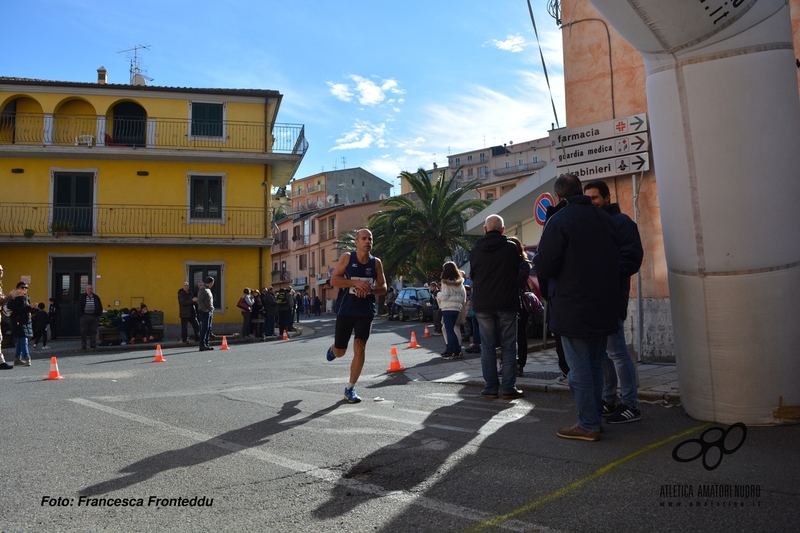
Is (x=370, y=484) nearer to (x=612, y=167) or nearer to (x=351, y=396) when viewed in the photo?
(x=351, y=396)

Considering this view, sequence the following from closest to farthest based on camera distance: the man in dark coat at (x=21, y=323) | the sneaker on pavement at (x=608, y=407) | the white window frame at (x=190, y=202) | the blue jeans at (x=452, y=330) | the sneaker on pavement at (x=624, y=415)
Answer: the sneaker on pavement at (x=624, y=415) < the sneaker on pavement at (x=608, y=407) < the blue jeans at (x=452, y=330) < the man in dark coat at (x=21, y=323) < the white window frame at (x=190, y=202)

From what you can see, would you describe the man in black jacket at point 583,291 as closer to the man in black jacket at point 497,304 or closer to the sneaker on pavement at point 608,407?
the sneaker on pavement at point 608,407

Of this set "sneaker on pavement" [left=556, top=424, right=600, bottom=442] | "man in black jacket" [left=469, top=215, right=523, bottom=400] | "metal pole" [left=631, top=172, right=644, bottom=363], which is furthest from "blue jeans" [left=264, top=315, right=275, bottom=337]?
"sneaker on pavement" [left=556, top=424, right=600, bottom=442]

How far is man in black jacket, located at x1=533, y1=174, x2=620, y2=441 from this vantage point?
4.91 meters

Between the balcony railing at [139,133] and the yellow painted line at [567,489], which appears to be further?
Result: the balcony railing at [139,133]

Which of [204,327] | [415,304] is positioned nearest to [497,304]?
[204,327]

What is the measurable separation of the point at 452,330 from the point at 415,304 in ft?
62.7

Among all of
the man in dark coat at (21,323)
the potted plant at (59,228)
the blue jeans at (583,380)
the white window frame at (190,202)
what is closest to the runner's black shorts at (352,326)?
the blue jeans at (583,380)

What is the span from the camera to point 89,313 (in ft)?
63.4

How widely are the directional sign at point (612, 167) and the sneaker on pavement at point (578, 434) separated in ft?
16.6

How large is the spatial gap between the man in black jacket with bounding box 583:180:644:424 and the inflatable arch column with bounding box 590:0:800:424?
1.34 feet

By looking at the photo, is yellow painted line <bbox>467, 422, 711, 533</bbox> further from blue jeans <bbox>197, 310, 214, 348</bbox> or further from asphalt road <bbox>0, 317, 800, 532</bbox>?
blue jeans <bbox>197, 310, 214, 348</bbox>

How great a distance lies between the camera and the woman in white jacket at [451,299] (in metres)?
11.8

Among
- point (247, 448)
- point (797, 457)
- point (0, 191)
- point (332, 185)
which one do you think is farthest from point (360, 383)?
point (332, 185)
